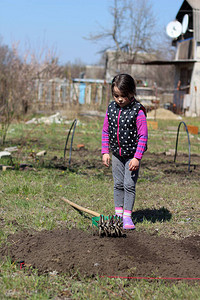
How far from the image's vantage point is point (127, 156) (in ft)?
12.8

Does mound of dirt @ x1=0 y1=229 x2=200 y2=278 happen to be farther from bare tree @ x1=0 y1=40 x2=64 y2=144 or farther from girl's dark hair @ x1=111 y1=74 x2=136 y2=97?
bare tree @ x1=0 y1=40 x2=64 y2=144

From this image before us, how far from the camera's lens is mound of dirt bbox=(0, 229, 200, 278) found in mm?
2885

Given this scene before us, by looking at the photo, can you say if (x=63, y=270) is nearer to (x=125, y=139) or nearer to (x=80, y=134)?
(x=125, y=139)

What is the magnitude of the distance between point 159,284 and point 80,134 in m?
10.1

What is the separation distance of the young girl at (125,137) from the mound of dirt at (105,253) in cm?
48

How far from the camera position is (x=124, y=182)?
395cm

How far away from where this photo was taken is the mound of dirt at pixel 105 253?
9.46 ft

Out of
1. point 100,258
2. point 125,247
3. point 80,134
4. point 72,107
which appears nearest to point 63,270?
point 100,258

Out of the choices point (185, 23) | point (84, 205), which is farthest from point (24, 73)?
point (84, 205)

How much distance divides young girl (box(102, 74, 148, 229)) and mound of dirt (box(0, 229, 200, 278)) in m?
0.48

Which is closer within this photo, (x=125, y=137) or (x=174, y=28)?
(x=125, y=137)

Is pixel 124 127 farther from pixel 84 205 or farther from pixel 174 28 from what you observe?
pixel 174 28

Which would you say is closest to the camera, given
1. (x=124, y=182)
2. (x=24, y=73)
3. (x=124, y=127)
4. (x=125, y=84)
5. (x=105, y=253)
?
(x=105, y=253)

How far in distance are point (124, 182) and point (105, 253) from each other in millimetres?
999
